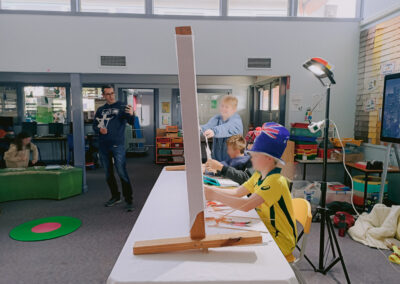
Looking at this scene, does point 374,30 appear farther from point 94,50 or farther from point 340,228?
point 94,50

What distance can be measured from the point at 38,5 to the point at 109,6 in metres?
1.05

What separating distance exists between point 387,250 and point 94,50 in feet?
14.7

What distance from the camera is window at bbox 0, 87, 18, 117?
7.01m

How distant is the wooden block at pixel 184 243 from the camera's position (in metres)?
1.05

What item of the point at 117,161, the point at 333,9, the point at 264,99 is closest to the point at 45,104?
the point at 117,161

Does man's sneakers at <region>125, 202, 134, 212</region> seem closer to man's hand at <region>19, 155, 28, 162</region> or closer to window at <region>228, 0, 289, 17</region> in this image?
man's hand at <region>19, 155, 28, 162</region>

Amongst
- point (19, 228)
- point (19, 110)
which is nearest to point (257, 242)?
point (19, 228)

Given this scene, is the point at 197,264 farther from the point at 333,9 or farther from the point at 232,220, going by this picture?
the point at 333,9

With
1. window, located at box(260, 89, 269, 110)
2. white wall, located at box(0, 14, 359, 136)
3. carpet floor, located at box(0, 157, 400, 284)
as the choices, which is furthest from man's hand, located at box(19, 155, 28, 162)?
window, located at box(260, 89, 269, 110)

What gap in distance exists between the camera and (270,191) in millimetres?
1405

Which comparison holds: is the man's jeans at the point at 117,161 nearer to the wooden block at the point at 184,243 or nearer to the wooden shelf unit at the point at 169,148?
the wooden block at the point at 184,243

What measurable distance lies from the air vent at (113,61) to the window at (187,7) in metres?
0.91

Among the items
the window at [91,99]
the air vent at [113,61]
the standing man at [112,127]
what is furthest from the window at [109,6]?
the window at [91,99]

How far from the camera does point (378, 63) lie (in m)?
3.98
